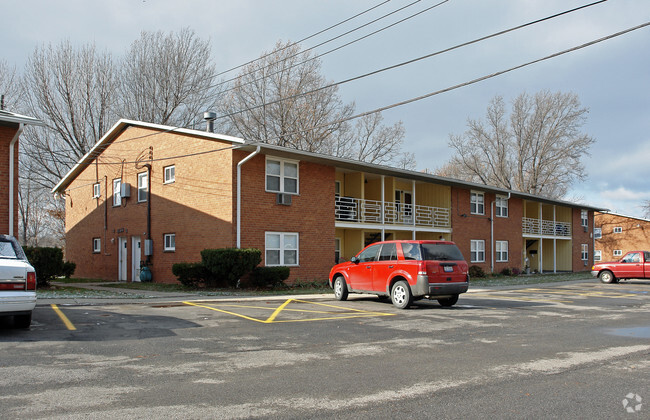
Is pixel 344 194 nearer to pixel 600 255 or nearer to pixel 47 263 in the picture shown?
pixel 47 263

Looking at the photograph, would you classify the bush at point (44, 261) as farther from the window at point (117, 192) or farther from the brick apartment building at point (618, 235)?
the brick apartment building at point (618, 235)

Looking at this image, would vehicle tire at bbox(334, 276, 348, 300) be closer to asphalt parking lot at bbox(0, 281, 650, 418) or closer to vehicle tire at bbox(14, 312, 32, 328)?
asphalt parking lot at bbox(0, 281, 650, 418)

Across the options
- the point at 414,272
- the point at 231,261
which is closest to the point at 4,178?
the point at 231,261

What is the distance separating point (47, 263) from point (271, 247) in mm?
7928

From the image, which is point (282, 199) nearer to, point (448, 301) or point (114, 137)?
point (448, 301)

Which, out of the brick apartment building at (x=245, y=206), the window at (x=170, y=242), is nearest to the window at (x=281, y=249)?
the brick apartment building at (x=245, y=206)

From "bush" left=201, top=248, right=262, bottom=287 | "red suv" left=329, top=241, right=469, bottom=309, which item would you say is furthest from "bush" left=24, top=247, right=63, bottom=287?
"red suv" left=329, top=241, right=469, bottom=309

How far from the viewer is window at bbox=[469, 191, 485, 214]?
31898 mm

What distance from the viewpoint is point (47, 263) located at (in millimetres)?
17781

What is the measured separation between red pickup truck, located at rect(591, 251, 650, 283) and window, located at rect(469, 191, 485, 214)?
23.7 ft

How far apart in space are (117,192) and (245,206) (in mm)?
9897

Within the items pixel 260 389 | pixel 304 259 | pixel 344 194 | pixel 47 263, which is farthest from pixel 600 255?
pixel 260 389

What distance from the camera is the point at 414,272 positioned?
13.4 metres

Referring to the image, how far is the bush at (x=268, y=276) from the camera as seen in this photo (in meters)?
19.2
